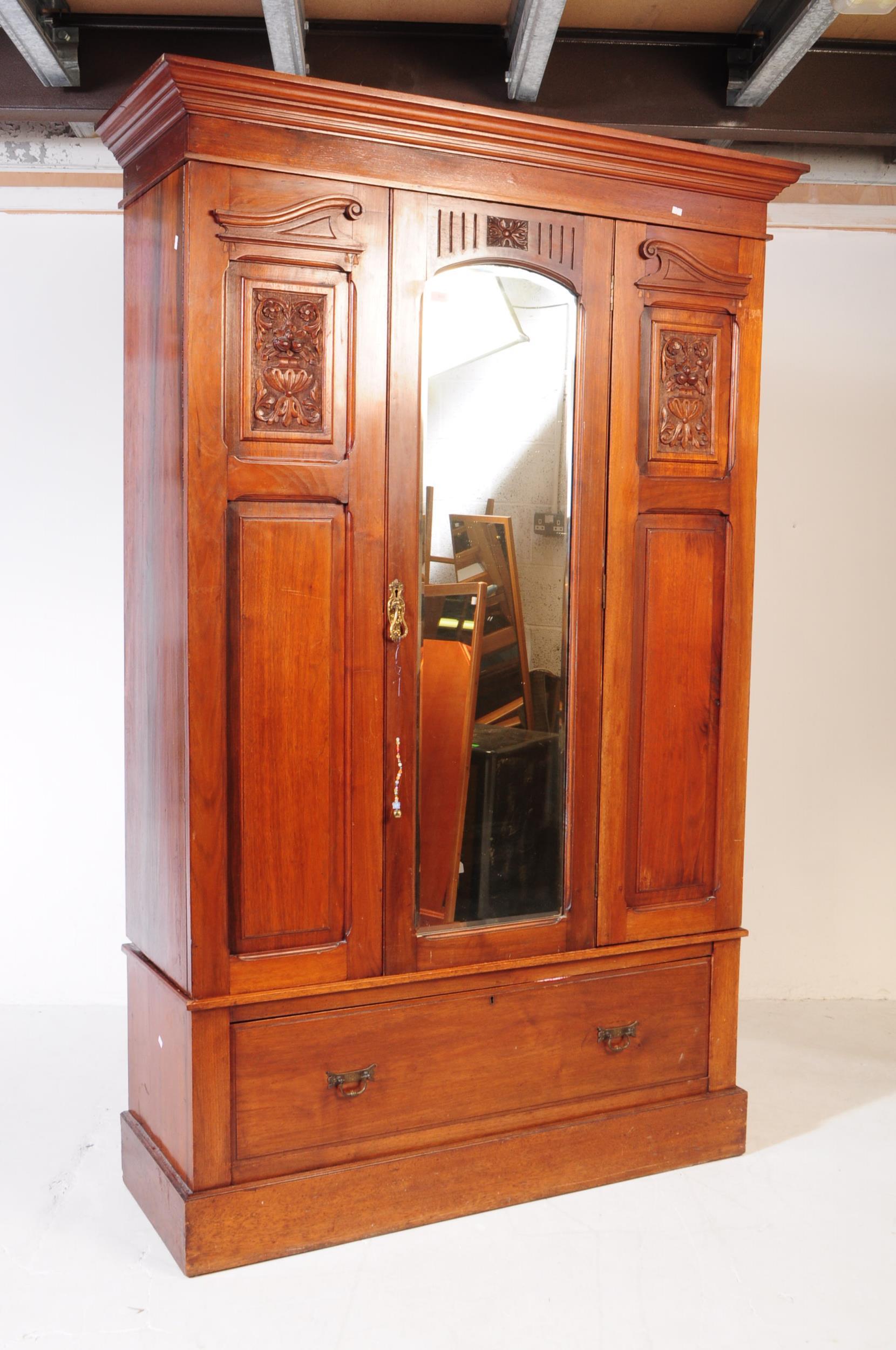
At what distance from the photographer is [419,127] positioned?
2.38 metres

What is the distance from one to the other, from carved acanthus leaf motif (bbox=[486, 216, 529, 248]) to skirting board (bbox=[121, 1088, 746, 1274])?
6.33ft

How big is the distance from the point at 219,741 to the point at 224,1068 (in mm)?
651

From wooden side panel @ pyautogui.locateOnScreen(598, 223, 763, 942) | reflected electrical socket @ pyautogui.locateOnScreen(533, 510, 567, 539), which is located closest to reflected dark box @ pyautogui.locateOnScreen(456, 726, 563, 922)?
wooden side panel @ pyautogui.locateOnScreen(598, 223, 763, 942)

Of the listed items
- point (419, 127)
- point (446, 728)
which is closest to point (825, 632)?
point (446, 728)

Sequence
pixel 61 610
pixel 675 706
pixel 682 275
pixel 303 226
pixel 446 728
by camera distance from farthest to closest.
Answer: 1. pixel 61 610
2. pixel 675 706
3. pixel 682 275
4. pixel 446 728
5. pixel 303 226

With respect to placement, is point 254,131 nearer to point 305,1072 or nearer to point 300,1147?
point 305,1072

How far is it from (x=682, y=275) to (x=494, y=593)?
846 mm

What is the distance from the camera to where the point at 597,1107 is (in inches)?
108

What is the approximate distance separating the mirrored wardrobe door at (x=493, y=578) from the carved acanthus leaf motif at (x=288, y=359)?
0.54 ft

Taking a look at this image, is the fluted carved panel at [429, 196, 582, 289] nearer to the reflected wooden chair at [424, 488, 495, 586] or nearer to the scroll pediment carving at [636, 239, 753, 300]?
the scroll pediment carving at [636, 239, 753, 300]

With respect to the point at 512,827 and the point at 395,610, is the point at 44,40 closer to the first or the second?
the point at 395,610

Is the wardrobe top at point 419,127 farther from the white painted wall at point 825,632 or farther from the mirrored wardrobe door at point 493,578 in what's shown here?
the white painted wall at point 825,632

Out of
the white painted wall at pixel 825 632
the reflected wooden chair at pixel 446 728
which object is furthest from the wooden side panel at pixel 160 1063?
the white painted wall at pixel 825 632

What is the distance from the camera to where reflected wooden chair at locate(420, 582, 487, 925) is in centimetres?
255
